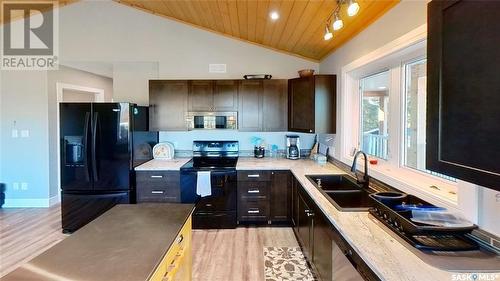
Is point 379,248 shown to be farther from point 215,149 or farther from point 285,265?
point 215,149

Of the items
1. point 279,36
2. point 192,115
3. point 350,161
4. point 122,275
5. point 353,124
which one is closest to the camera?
point 122,275

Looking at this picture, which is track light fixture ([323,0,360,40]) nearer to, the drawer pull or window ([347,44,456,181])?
window ([347,44,456,181])

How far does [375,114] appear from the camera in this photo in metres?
3.21

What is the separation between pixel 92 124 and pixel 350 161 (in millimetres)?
3128

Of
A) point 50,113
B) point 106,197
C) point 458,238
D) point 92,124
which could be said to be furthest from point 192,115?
point 458,238

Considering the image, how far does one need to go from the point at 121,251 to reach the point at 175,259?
42 cm

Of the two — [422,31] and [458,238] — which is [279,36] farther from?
[458,238]

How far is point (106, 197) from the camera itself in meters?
3.74

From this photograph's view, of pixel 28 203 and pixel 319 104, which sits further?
pixel 28 203

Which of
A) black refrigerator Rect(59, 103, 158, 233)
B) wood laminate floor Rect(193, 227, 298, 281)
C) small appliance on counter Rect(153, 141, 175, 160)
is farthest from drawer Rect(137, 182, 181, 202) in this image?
small appliance on counter Rect(153, 141, 175, 160)

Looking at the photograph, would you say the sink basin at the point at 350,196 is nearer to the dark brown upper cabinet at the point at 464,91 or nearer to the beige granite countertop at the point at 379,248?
the beige granite countertop at the point at 379,248

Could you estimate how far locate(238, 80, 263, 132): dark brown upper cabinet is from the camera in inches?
169

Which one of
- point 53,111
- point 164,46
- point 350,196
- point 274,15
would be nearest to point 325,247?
point 350,196

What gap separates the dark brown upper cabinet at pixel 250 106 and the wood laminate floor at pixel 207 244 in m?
1.44
